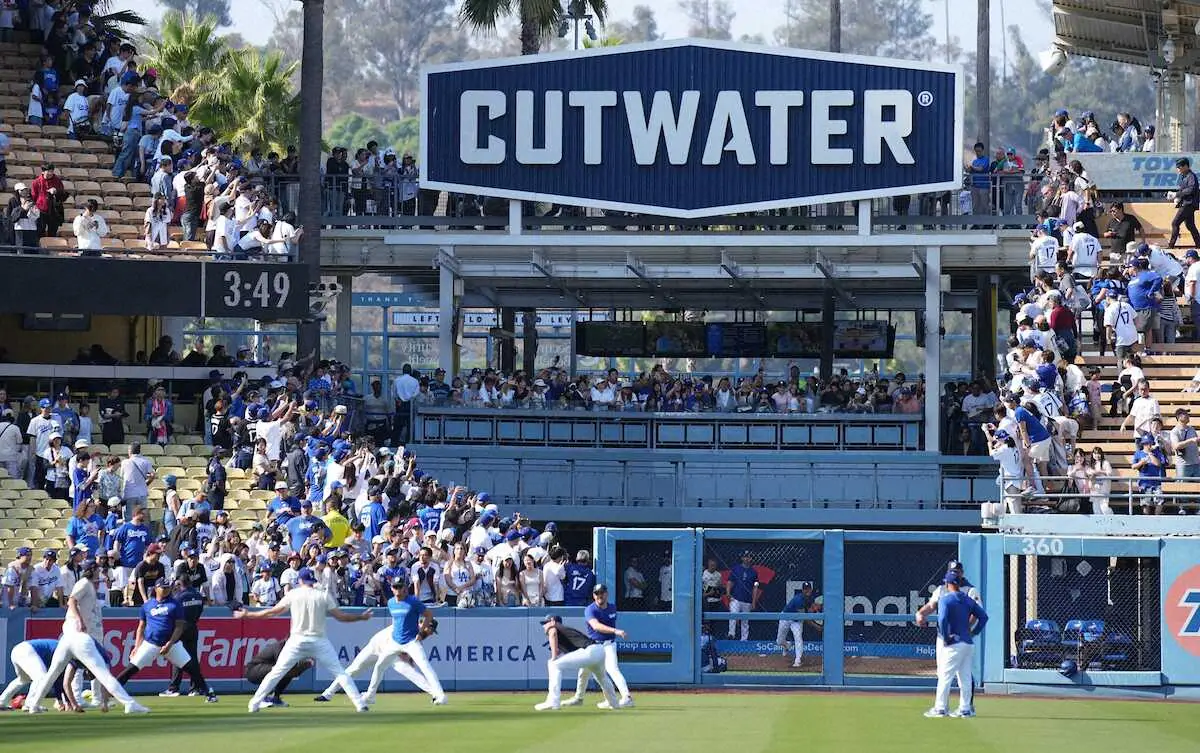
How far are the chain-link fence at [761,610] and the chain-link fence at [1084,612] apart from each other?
8.58 ft

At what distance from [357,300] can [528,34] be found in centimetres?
1064

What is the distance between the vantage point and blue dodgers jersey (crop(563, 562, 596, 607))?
2630 cm

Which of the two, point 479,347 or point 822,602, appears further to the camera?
point 479,347

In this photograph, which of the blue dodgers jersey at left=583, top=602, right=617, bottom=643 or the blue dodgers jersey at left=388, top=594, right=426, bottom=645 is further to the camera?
the blue dodgers jersey at left=583, top=602, right=617, bottom=643

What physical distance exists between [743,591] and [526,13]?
58.7 ft

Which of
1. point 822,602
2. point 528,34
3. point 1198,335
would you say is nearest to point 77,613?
point 822,602

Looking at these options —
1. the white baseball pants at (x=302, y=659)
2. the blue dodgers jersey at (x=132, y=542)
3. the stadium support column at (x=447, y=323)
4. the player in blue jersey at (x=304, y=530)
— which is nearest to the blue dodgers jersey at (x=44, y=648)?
the white baseball pants at (x=302, y=659)

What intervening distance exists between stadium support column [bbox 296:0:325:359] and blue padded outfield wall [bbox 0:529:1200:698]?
11.7 m

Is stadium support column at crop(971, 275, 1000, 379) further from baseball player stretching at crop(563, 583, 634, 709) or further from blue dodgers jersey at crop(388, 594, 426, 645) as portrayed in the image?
blue dodgers jersey at crop(388, 594, 426, 645)

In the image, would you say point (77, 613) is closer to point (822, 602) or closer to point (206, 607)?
point (206, 607)

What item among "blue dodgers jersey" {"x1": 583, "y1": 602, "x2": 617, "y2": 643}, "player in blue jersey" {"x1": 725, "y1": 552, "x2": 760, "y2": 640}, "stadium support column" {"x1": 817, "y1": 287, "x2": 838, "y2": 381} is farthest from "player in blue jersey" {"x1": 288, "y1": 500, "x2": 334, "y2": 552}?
"stadium support column" {"x1": 817, "y1": 287, "x2": 838, "y2": 381}

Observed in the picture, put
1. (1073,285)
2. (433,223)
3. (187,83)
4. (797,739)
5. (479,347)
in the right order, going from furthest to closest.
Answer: (479,347) → (187,83) → (433,223) → (1073,285) → (797,739)

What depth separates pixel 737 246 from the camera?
37500mm

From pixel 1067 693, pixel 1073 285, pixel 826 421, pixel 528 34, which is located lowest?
pixel 1067 693
